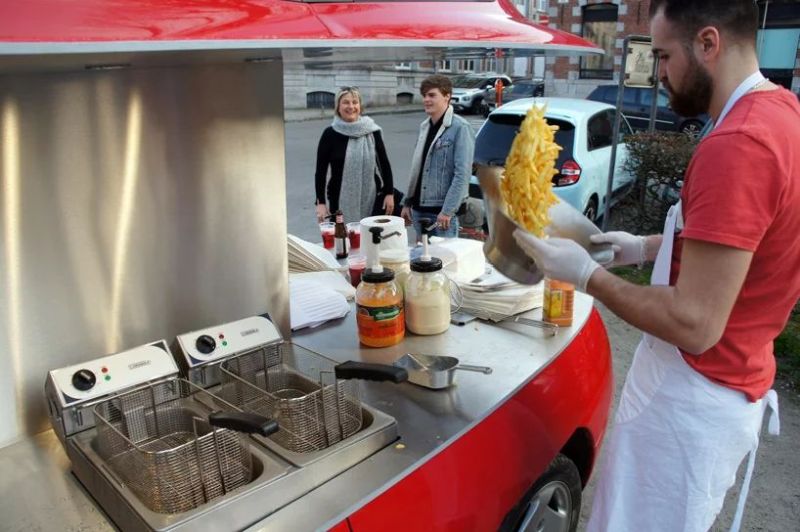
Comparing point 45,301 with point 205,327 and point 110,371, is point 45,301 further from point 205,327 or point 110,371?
point 205,327

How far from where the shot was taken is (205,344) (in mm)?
1880

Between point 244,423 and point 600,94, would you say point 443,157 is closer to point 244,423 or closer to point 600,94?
point 244,423

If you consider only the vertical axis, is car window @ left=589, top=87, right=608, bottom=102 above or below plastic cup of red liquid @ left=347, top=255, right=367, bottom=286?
above

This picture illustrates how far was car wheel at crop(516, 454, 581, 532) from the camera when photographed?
217 centimetres

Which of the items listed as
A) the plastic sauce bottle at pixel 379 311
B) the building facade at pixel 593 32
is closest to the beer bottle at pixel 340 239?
the plastic sauce bottle at pixel 379 311

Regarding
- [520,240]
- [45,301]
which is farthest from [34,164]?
[520,240]

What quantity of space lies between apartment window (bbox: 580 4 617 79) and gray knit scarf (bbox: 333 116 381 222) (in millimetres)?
21386

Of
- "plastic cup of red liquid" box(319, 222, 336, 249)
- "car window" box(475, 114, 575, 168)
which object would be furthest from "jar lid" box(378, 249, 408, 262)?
"car window" box(475, 114, 575, 168)

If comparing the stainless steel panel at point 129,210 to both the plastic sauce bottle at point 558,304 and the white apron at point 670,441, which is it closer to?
the plastic sauce bottle at point 558,304

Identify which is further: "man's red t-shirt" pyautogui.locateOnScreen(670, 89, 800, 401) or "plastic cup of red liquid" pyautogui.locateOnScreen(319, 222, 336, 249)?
"plastic cup of red liquid" pyautogui.locateOnScreen(319, 222, 336, 249)

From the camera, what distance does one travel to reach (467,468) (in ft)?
5.63

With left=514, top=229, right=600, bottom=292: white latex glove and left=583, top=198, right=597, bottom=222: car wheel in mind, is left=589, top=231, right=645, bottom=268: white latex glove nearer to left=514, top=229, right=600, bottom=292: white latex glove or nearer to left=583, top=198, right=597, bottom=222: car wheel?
left=514, top=229, right=600, bottom=292: white latex glove

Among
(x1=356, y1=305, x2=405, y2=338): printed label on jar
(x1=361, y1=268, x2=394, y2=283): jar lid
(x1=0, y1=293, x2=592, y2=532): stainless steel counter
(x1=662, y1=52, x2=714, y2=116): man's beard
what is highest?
(x1=662, y1=52, x2=714, y2=116): man's beard

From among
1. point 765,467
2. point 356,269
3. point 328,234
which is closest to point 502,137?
point 328,234
